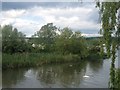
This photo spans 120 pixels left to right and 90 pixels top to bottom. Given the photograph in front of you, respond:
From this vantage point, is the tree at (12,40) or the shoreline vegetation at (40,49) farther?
the tree at (12,40)

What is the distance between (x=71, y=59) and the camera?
114 feet

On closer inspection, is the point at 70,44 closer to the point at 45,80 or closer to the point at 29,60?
the point at 29,60

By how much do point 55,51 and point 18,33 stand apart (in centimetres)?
697

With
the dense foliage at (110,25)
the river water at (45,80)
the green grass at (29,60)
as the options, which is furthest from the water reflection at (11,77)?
the dense foliage at (110,25)

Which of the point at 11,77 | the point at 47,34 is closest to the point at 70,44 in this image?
the point at 47,34

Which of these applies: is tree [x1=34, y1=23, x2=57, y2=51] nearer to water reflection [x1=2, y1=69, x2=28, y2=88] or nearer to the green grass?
the green grass

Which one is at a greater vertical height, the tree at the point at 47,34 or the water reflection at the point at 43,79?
the tree at the point at 47,34

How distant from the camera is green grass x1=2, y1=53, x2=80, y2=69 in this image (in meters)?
25.2

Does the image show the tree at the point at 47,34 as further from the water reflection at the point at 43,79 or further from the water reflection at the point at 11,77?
the water reflection at the point at 11,77

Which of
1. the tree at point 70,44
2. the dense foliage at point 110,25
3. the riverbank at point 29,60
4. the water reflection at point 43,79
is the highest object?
the dense foliage at point 110,25

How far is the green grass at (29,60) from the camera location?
2517 centimetres

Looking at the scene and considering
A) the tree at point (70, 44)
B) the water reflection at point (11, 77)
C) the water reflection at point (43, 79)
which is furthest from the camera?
the tree at point (70, 44)

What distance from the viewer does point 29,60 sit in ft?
91.7

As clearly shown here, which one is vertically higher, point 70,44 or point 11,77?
point 70,44
